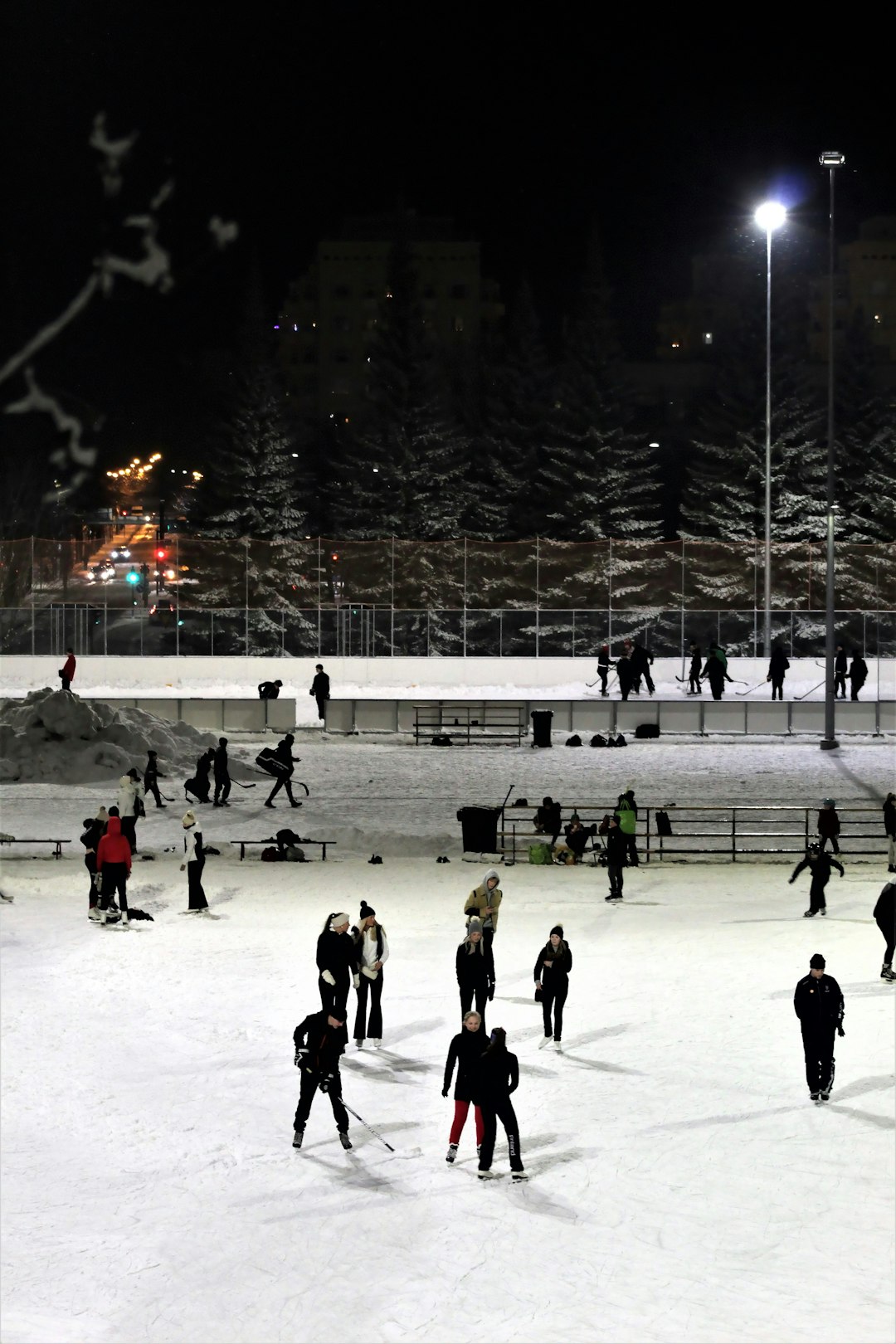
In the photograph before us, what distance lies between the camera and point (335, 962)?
10.1 meters

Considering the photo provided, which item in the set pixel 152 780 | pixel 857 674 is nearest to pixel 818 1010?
pixel 152 780

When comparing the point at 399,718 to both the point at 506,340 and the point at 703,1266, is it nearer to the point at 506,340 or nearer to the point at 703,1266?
the point at 703,1266

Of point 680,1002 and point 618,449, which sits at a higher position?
point 618,449

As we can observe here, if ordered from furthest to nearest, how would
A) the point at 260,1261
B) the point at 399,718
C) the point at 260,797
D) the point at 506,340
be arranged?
1. the point at 506,340
2. the point at 399,718
3. the point at 260,797
4. the point at 260,1261

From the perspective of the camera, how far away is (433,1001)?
12.5 meters

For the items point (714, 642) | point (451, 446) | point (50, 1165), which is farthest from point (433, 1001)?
point (451, 446)

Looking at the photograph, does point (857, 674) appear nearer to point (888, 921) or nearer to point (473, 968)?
point (888, 921)

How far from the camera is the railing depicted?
60.0 ft

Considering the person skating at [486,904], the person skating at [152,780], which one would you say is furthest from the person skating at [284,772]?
the person skating at [486,904]

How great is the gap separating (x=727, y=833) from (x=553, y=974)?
863 cm

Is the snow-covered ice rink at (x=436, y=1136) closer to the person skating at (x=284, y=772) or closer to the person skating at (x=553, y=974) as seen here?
the person skating at (x=553, y=974)

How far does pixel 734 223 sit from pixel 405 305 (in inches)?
719

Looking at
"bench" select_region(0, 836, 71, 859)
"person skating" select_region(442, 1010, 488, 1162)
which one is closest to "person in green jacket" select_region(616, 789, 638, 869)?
"bench" select_region(0, 836, 71, 859)

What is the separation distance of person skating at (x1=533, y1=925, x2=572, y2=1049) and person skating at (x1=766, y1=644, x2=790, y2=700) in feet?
78.4
